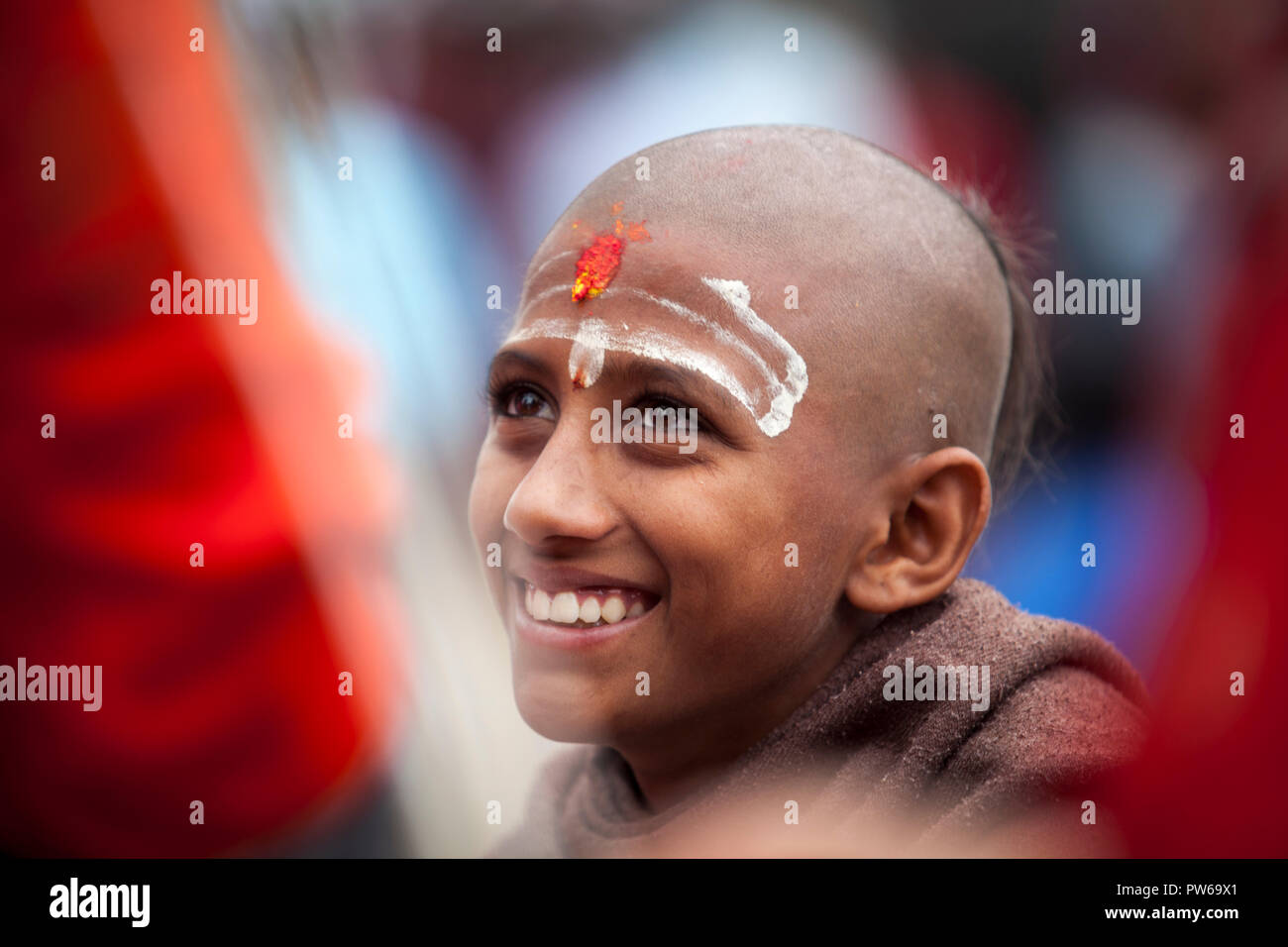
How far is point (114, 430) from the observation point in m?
1.92

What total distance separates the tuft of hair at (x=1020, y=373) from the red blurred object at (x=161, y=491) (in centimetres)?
111

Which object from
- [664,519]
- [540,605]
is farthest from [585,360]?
[540,605]

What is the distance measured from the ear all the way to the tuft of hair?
239 mm

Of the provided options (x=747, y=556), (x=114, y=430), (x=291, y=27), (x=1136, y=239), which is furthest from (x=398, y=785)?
(x=1136, y=239)

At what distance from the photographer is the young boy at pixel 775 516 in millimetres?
1304

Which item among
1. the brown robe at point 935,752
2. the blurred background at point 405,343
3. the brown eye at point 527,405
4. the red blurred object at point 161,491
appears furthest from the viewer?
the red blurred object at point 161,491

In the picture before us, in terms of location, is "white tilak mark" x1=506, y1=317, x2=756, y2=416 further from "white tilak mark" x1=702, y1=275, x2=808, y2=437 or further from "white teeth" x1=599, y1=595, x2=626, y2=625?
"white teeth" x1=599, y1=595, x2=626, y2=625

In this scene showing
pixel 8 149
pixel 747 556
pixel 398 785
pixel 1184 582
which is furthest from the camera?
pixel 398 785

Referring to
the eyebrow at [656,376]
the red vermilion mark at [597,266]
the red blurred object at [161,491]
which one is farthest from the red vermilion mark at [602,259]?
the red blurred object at [161,491]

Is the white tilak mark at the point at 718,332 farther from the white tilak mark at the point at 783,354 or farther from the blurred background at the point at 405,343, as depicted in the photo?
the blurred background at the point at 405,343

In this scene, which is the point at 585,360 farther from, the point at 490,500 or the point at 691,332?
the point at 490,500

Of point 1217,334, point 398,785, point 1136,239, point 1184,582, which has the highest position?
point 1136,239
